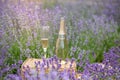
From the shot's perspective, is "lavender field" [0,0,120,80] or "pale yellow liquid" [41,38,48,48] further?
"pale yellow liquid" [41,38,48,48]

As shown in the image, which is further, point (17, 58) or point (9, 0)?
point (9, 0)

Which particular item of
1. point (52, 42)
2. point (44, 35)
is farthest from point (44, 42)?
point (52, 42)

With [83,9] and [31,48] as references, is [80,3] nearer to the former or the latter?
[83,9]

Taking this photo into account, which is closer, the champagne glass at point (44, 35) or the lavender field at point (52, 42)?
the lavender field at point (52, 42)

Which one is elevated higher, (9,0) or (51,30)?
(9,0)

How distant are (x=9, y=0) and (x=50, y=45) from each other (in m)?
1.46

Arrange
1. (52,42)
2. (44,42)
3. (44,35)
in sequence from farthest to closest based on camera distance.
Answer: (52,42)
(44,35)
(44,42)

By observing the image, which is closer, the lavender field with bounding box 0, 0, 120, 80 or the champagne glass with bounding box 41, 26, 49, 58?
the lavender field with bounding box 0, 0, 120, 80

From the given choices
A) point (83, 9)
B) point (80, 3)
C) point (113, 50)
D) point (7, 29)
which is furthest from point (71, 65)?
point (80, 3)

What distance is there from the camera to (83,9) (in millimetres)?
6422

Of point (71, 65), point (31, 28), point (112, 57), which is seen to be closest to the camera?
point (71, 65)

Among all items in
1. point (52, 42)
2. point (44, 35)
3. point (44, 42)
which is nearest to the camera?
point (44, 42)

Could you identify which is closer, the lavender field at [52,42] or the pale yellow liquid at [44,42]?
the lavender field at [52,42]

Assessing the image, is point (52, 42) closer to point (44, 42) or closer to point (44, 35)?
point (44, 35)
